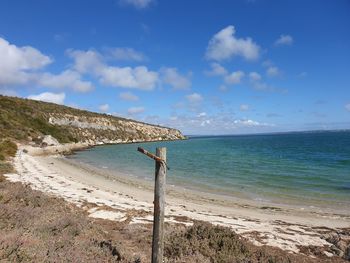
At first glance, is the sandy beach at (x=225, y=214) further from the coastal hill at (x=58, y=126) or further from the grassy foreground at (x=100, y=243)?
the coastal hill at (x=58, y=126)

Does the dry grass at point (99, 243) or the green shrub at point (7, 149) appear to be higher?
the green shrub at point (7, 149)

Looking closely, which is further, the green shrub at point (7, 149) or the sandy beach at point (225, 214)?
the green shrub at point (7, 149)

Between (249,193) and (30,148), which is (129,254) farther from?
(30,148)

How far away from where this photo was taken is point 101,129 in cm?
9631

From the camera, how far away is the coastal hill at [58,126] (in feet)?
176

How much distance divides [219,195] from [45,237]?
49.9 feet

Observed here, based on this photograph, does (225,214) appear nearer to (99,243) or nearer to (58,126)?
(99,243)

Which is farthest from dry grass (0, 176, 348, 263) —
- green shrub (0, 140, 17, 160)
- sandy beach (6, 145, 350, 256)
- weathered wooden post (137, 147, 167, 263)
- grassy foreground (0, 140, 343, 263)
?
green shrub (0, 140, 17, 160)

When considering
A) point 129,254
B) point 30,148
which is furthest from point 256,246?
point 30,148

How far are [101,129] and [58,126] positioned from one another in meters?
20.7

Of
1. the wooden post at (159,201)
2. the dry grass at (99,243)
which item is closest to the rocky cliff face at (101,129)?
the dry grass at (99,243)

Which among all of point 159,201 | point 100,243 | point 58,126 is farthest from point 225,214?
point 58,126

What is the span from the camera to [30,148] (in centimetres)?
4450

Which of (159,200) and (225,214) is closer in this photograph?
(159,200)
